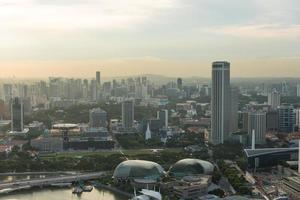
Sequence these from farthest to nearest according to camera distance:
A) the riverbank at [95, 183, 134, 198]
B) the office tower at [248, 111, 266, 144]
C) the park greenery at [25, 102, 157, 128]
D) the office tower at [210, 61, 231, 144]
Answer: the park greenery at [25, 102, 157, 128] < the office tower at [210, 61, 231, 144] < the office tower at [248, 111, 266, 144] < the riverbank at [95, 183, 134, 198]

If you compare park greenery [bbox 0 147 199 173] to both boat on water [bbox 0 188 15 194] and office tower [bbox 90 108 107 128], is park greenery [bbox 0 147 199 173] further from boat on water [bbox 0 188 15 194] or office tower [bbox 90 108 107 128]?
office tower [bbox 90 108 107 128]

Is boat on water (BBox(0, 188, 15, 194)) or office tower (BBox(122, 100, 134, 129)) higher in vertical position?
office tower (BBox(122, 100, 134, 129))

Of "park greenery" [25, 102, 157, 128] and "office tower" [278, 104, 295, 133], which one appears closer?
"office tower" [278, 104, 295, 133]

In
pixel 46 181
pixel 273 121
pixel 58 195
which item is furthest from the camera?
pixel 273 121

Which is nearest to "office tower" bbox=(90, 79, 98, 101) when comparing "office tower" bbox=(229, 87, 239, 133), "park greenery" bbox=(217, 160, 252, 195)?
"office tower" bbox=(229, 87, 239, 133)

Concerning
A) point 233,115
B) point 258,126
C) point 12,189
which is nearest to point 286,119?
point 233,115

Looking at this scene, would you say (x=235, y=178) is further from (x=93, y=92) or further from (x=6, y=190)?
(x=93, y=92)

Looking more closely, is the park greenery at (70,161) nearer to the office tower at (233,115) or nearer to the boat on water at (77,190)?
the boat on water at (77,190)

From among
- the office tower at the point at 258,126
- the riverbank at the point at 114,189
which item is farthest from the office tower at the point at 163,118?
the riverbank at the point at 114,189
